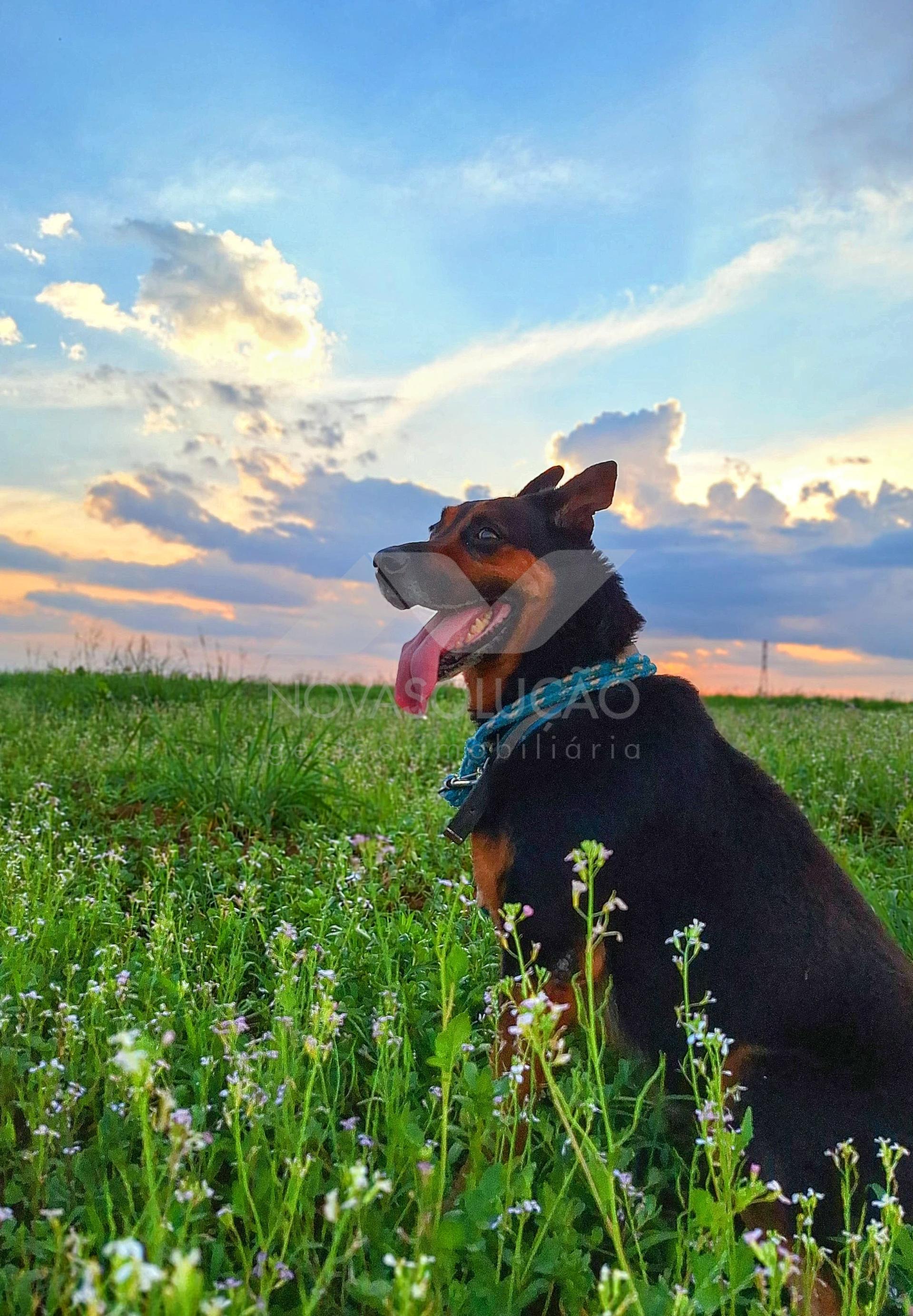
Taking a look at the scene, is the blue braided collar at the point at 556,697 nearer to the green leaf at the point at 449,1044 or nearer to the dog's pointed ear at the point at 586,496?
the dog's pointed ear at the point at 586,496

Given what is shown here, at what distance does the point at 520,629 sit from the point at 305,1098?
193cm

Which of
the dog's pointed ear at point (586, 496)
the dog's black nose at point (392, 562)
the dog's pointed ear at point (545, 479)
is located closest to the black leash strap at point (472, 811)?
the dog's black nose at point (392, 562)

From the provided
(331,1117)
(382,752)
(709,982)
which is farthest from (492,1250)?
(382,752)

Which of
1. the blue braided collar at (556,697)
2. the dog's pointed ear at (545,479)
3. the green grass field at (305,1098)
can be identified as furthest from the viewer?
the dog's pointed ear at (545,479)

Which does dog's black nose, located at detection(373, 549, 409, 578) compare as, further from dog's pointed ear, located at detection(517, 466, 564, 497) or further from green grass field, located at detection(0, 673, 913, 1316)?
green grass field, located at detection(0, 673, 913, 1316)

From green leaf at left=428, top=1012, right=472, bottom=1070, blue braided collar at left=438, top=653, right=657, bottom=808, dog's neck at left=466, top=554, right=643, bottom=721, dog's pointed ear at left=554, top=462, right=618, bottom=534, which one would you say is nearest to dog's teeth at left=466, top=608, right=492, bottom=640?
dog's neck at left=466, top=554, right=643, bottom=721

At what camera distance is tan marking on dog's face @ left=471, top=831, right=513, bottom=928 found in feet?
10.5

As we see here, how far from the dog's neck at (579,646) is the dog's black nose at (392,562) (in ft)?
1.72

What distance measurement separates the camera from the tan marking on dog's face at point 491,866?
10.5 ft

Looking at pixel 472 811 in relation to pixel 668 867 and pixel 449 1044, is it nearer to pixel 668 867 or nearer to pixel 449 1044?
pixel 668 867

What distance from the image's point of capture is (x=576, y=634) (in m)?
3.60

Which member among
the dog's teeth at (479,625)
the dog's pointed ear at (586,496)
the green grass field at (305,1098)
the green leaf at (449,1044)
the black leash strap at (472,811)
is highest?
the dog's pointed ear at (586,496)

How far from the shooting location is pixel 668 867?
3.11 meters

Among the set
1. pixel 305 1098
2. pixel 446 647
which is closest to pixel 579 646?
pixel 446 647
